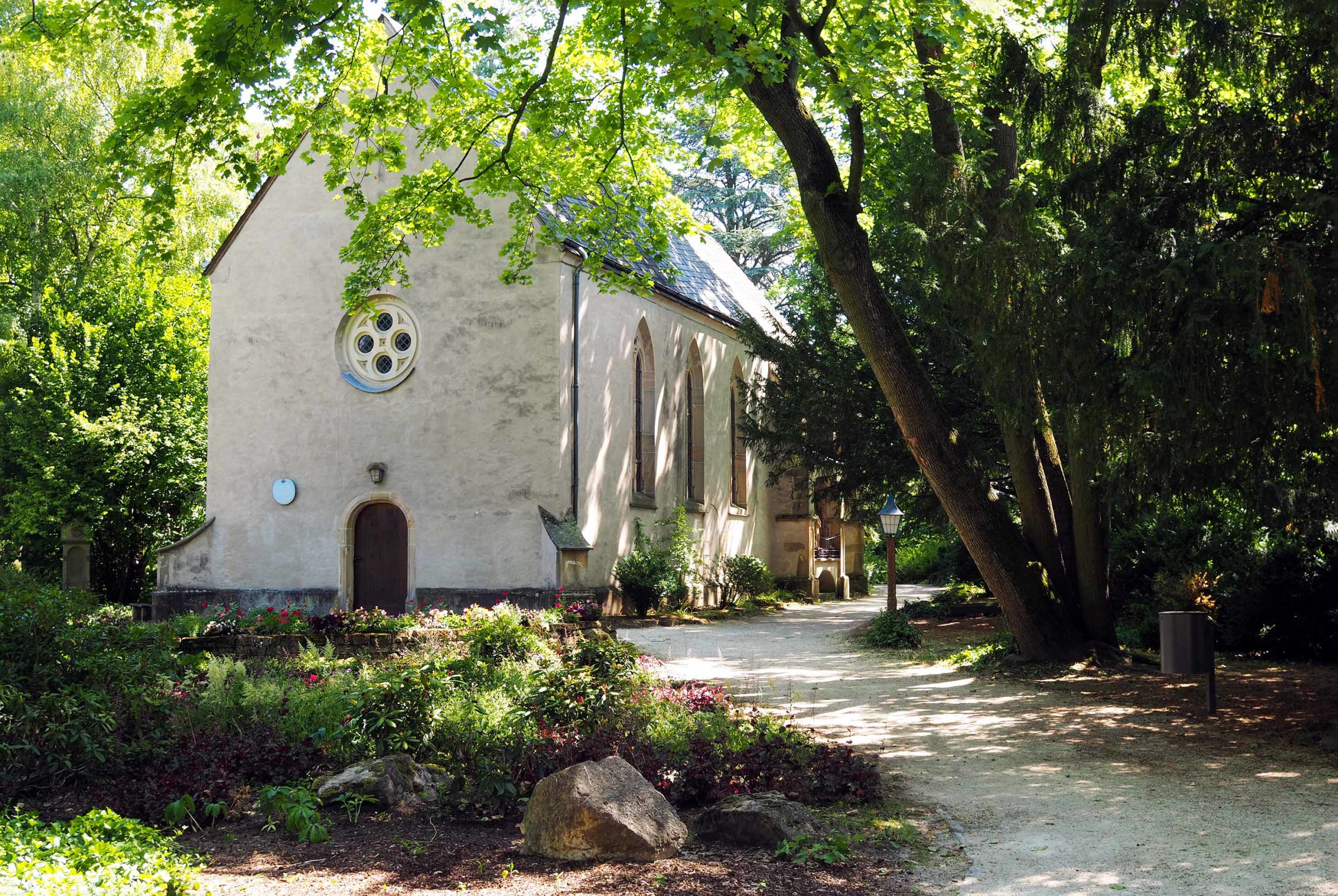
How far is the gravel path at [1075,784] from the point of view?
17.7 feet

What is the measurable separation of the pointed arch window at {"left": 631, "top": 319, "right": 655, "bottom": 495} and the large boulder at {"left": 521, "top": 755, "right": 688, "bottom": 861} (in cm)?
1618

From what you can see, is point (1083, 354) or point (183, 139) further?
point (183, 139)

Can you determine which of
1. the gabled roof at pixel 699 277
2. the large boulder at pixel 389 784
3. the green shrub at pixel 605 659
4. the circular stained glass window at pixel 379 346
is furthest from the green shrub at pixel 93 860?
the circular stained glass window at pixel 379 346

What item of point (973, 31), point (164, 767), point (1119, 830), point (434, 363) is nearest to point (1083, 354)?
point (1119, 830)

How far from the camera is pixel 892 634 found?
618 inches

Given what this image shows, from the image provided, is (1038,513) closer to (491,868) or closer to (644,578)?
(644,578)

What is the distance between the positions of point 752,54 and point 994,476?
9.99 meters

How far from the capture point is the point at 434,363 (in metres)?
19.4

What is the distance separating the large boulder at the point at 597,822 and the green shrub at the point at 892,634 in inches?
407

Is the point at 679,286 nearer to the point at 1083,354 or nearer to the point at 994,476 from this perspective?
the point at 994,476

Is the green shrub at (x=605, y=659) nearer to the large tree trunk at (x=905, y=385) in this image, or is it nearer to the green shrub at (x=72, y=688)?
the green shrub at (x=72, y=688)

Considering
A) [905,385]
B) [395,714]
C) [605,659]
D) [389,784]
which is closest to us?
[389,784]

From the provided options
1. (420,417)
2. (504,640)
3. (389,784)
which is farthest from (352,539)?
(389,784)

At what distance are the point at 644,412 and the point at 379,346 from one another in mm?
5437
